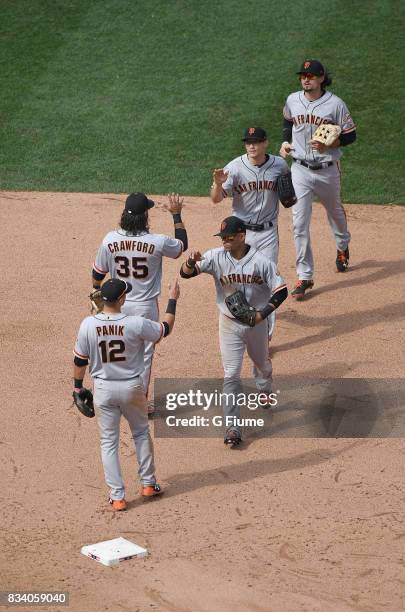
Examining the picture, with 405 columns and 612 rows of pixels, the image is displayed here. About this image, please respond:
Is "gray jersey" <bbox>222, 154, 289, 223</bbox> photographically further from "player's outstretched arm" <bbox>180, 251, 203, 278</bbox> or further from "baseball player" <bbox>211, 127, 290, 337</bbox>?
"player's outstretched arm" <bbox>180, 251, 203, 278</bbox>

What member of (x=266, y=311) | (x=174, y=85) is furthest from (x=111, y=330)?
(x=174, y=85)

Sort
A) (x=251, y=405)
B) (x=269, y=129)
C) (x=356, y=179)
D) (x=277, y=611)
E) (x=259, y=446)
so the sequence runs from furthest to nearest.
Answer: (x=269, y=129)
(x=356, y=179)
(x=251, y=405)
(x=259, y=446)
(x=277, y=611)

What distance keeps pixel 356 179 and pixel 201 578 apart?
822 cm

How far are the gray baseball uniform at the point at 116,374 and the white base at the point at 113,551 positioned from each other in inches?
23.1

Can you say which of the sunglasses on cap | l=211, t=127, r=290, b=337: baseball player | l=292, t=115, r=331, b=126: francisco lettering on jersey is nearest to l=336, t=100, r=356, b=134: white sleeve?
l=292, t=115, r=331, b=126: francisco lettering on jersey

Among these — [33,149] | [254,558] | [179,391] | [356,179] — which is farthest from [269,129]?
[254,558]

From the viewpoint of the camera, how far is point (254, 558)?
7.19m

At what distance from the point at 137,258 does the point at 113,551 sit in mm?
2532

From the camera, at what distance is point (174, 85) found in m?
16.1

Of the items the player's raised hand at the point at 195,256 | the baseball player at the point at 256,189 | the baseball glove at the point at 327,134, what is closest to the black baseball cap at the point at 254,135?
the baseball player at the point at 256,189

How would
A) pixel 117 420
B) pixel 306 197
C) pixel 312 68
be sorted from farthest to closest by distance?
1. pixel 306 197
2. pixel 312 68
3. pixel 117 420

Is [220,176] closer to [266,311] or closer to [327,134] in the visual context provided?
[327,134]

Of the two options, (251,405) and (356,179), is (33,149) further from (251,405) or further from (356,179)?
(251,405)

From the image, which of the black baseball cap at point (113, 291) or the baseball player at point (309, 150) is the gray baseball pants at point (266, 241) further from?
the black baseball cap at point (113, 291)
